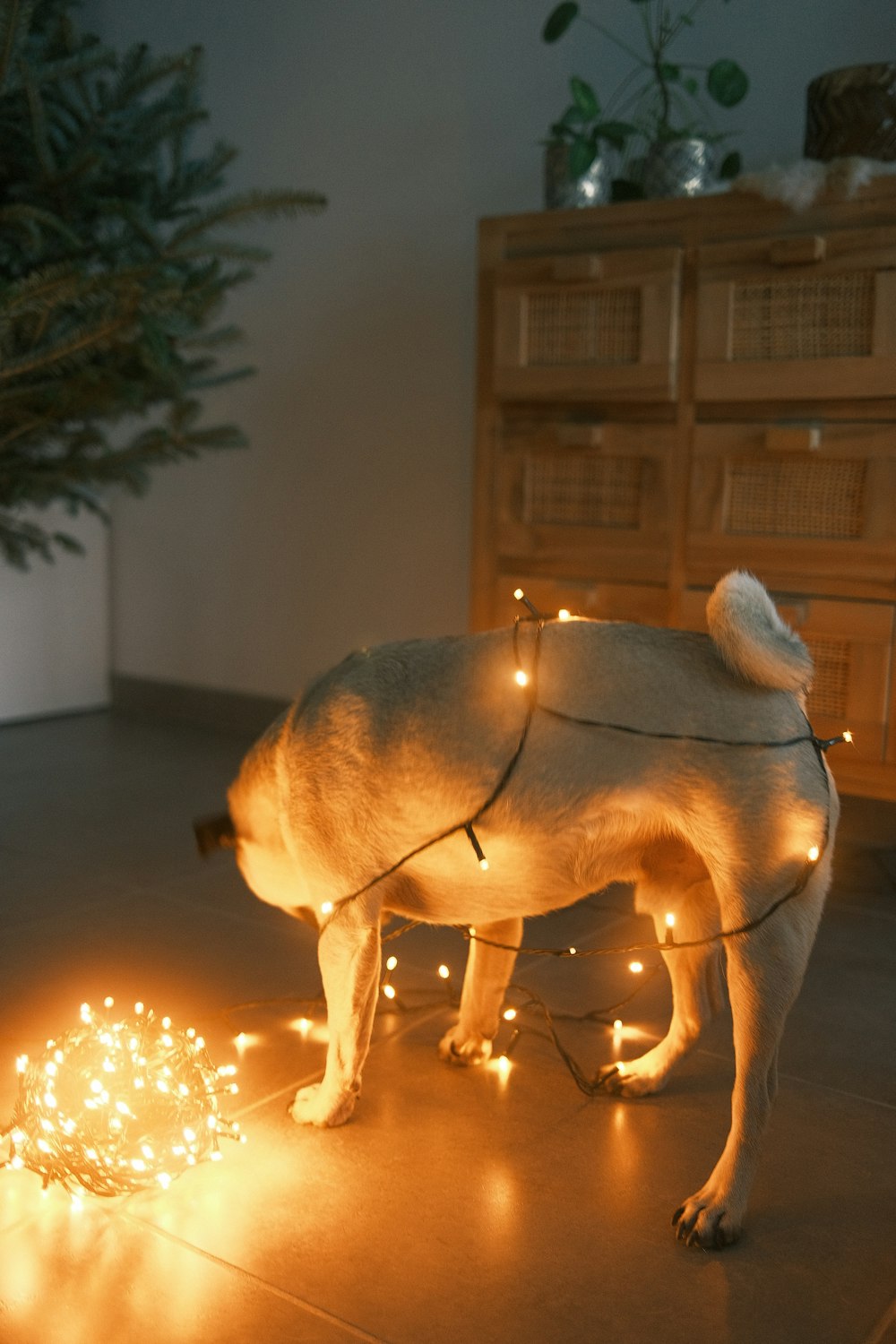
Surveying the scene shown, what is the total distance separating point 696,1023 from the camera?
1.70 m

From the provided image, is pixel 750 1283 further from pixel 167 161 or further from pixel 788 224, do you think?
pixel 167 161

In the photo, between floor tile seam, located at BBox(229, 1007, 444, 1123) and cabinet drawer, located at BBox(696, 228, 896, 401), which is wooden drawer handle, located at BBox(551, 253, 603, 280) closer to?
cabinet drawer, located at BBox(696, 228, 896, 401)

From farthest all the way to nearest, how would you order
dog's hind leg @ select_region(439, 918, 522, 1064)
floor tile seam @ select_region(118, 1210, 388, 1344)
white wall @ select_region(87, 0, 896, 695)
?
white wall @ select_region(87, 0, 896, 695) → dog's hind leg @ select_region(439, 918, 522, 1064) → floor tile seam @ select_region(118, 1210, 388, 1344)

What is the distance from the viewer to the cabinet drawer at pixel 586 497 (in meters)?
2.64

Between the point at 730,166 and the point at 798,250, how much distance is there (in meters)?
0.66

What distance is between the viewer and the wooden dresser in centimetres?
240

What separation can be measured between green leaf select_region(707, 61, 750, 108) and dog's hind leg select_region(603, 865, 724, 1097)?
2.02 meters

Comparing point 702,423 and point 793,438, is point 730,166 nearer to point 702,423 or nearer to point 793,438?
point 702,423

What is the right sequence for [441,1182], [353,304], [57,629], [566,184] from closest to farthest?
[441,1182] → [566,184] → [353,304] → [57,629]

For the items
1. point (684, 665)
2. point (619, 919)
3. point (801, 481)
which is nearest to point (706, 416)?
point (801, 481)

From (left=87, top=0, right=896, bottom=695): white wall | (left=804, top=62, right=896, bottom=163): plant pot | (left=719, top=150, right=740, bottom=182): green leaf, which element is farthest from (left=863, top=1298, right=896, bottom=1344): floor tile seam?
(left=87, top=0, right=896, bottom=695): white wall

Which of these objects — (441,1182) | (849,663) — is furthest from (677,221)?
(441,1182)

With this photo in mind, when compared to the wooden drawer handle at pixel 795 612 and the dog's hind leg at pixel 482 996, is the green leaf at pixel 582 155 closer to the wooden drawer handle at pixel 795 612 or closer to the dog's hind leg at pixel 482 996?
the wooden drawer handle at pixel 795 612

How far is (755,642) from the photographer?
137 centimetres
